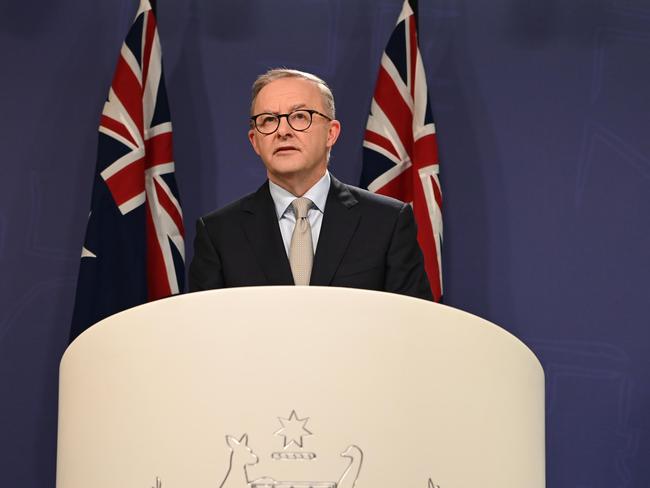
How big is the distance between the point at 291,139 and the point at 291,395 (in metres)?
1.23

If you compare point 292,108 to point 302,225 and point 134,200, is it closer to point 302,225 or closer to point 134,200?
point 302,225

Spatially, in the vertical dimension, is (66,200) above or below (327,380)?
above

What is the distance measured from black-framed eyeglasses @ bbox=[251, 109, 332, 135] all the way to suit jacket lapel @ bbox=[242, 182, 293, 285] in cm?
13

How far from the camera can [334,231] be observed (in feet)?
8.04

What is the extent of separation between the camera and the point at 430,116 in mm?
3951

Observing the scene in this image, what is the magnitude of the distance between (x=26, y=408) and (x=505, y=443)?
2.59 meters

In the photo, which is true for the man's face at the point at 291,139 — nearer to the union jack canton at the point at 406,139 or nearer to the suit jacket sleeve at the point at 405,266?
the suit jacket sleeve at the point at 405,266

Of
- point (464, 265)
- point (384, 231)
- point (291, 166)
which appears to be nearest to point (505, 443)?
point (384, 231)

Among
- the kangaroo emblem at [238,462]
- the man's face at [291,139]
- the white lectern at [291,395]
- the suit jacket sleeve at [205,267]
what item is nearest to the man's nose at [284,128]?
the man's face at [291,139]

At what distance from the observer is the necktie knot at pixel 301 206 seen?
255cm

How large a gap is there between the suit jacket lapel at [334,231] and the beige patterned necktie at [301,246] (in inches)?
1.9

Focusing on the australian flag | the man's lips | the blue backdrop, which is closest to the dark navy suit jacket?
the man's lips

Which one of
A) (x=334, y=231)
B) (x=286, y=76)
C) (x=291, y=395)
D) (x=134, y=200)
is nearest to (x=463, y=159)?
(x=134, y=200)

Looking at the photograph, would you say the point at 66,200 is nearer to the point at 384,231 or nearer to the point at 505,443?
the point at 384,231
